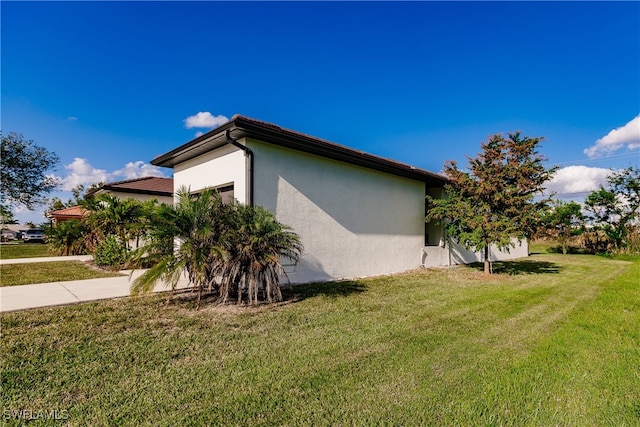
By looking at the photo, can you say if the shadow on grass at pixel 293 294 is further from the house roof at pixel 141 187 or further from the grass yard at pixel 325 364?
the house roof at pixel 141 187

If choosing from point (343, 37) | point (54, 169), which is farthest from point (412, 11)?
point (54, 169)

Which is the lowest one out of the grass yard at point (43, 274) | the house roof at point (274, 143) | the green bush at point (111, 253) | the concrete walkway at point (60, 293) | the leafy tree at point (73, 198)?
the concrete walkway at point (60, 293)

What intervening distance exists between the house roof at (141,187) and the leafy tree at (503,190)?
1414 cm

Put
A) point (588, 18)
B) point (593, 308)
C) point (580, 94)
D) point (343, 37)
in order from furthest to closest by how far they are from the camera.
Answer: point (580, 94), point (343, 37), point (588, 18), point (593, 308)

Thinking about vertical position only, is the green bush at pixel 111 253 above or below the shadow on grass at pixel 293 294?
above

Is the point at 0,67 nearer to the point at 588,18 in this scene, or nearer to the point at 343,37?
the point at 343,37

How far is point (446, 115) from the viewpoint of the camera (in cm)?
1598

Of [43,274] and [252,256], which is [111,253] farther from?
[252,256]

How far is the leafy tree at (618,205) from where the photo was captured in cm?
1908

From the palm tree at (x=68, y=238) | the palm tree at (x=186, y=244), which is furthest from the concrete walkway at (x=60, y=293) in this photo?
the palm tree at (x=68, y=238)

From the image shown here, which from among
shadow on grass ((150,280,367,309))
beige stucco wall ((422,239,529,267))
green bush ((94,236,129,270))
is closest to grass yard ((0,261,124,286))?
green bush ((94,236,129,270))

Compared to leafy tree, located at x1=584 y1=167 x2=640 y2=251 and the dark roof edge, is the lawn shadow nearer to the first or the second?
the dark roof edge

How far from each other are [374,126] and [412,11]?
6867 mm

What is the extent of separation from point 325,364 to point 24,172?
35.2 metres
